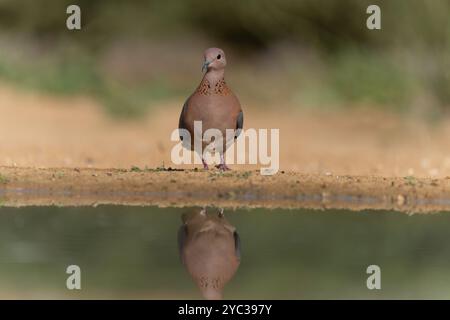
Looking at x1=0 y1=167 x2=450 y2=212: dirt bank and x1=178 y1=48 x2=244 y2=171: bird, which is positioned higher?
x1=178 y1=48 x2=244 y2=171: bird

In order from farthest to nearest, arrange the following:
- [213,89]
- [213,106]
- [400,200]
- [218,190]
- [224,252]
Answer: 1. [213,89]
2. [213,106]
3. [400,200]
4. [218,190]
5. [224,252]

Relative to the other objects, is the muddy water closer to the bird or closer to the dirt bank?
the dirt bank

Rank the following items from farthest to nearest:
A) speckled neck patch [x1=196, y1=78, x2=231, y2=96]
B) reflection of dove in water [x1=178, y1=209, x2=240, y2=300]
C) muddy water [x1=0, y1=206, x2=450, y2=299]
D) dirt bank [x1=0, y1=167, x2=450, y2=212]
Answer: speckled neck patch [x1=196, y1=78, x2=231, y2=96] → dirt bank [x1=0, y1=167, x2=450, y2=212] → reflection of dove in water [x1=178, y1=209, x2=240, y2=300] → muddy water [x1=0, y1=206, x2=450, y2=299]

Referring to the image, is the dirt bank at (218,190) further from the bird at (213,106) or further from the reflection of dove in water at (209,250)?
the reflection of dove in water at (209,250)

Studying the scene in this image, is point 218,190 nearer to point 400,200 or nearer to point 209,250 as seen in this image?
point 400,200

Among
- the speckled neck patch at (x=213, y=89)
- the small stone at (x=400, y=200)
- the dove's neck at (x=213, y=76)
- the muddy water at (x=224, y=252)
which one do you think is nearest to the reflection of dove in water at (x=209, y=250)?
the muddy water at (x=224, y=252)

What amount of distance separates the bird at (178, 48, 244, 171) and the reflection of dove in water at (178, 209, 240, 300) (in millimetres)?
2153

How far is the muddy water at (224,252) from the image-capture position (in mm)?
5883

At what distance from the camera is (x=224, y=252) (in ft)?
22.4

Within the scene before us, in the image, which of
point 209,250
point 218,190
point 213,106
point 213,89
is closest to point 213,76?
point 213,89

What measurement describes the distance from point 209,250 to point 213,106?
3549 mm

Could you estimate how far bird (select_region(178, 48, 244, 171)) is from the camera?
1027 cm

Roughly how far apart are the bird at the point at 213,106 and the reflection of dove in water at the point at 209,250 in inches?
84.8

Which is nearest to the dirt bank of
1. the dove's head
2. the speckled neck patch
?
the speckled neck patch
